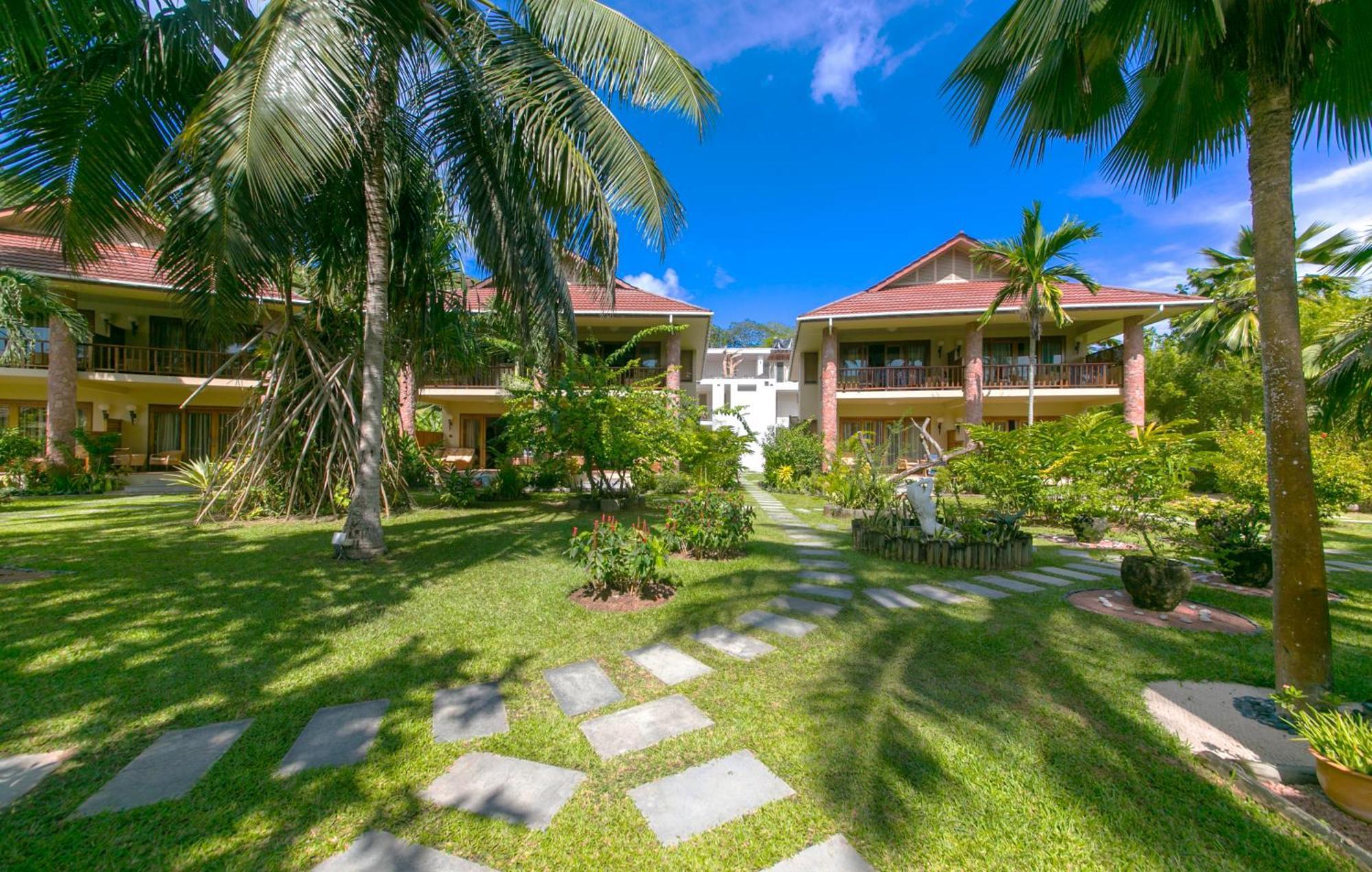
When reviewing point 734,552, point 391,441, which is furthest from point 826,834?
point 391,441

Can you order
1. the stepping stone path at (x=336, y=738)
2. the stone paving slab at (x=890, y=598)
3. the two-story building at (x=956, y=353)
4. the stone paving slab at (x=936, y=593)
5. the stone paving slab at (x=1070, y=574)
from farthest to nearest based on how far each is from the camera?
1. the two-story building at (x=956, y=353)
2. the stone paving slab at (x=1070, y=574)
3. the stone paving slab at (x=936, y=593)
4. the stone paving slab at (x=890, y=598)
5. the stepping stone path at (x=336, y=738)

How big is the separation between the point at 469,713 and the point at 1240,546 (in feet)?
24.6

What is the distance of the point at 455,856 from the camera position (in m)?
1.79

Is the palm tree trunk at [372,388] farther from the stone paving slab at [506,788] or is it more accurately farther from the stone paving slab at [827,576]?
the stone paving slab at [827,576]

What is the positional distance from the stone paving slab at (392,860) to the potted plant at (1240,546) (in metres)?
6.99

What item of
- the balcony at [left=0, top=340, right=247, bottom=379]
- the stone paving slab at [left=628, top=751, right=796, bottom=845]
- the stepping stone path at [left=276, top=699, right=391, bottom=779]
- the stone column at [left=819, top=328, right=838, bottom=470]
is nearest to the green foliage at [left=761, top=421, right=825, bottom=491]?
the stone column at [left=819, top=328, right=838, bottom=470]

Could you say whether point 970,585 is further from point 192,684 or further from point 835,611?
point 192,684

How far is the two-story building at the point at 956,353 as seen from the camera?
52.1 feet

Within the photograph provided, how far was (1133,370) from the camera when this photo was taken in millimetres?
15828

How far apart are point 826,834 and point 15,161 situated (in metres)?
7.93

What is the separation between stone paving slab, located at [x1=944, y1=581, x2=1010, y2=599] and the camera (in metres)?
5.00

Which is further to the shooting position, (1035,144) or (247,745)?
(1035,144)

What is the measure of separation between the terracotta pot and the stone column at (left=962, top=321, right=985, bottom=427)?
1576cm

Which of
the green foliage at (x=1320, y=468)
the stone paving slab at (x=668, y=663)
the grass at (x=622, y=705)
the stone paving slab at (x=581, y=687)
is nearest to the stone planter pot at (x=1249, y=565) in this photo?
the grass at (x=622, y=705)
